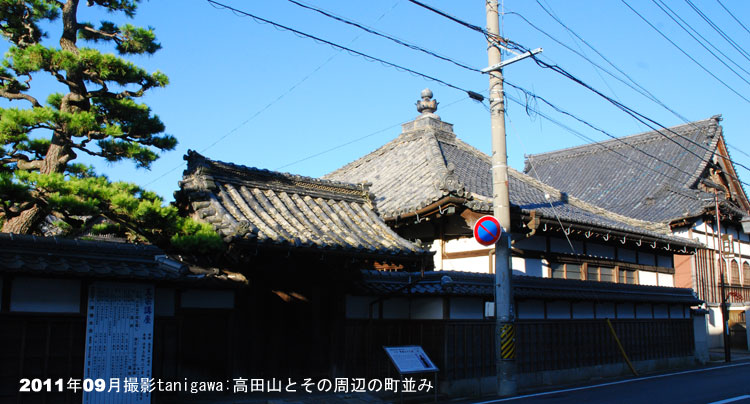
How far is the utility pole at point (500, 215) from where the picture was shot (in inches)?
483

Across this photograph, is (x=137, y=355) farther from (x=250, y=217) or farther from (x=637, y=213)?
(x=637, y=213)

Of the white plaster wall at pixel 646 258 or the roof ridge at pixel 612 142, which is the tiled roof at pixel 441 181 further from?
the roof ridge at pixel 612 142

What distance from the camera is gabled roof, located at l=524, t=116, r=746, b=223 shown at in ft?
103

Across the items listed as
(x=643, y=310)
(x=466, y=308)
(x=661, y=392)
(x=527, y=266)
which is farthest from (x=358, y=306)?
(x=643, y=310)

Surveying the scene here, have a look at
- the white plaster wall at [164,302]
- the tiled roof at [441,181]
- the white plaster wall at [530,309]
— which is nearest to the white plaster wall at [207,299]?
the white plaster wall at [164,302]

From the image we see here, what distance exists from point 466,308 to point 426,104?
12.9 metres

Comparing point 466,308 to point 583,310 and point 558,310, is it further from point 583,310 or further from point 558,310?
point 583,310

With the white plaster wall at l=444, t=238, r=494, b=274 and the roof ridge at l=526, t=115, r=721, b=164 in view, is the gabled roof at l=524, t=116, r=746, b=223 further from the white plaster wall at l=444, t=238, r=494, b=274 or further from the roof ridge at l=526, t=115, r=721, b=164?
the white plaster wall at l=444, t=238, r=494, b=274

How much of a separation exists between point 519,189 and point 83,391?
1604 centimetres

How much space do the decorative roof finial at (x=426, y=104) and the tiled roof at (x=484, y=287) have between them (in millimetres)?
10441

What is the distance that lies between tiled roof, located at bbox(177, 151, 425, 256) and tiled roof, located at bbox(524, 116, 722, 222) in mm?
19228

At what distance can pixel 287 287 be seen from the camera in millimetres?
12109

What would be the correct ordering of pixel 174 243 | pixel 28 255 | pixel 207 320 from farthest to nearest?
pixel 207 320 < pixel 174 243 < pixel 28 255

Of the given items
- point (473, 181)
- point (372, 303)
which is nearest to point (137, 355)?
point (372, 303)
